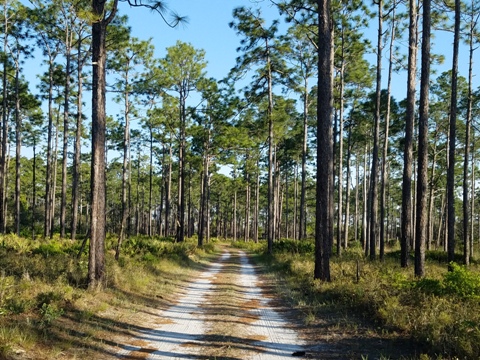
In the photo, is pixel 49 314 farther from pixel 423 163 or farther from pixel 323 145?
pixel 423 163

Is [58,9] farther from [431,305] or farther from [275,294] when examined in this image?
[431,305]

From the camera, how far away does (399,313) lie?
682cm

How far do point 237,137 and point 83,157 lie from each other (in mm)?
30068

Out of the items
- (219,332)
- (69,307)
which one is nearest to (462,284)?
(219,332)

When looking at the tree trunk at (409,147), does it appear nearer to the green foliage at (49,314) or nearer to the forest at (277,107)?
the forest at (277,107)

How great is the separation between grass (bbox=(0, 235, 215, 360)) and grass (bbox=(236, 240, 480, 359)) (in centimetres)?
347

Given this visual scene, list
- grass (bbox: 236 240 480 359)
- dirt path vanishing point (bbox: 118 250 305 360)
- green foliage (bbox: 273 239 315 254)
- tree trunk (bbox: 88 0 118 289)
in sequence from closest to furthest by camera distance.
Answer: grass (bbox: 236 240 480 359) < dirt path vanishing point (bbox: 118 250 305 360) < tree trunk (bbox: 88 0 118 289) < green foliage (bbox: 273 239 315 254)

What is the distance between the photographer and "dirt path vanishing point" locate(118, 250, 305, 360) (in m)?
→ 5.70

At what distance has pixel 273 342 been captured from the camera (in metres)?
6.36

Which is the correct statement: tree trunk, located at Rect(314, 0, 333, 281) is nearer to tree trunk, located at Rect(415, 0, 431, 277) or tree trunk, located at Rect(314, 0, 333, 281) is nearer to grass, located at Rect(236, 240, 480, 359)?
grass, located at Rect(236, 240, 480, 359)

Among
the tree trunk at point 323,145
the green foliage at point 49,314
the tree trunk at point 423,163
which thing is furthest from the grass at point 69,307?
the tree trunk at point 423,163

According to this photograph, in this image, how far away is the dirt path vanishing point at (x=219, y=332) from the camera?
570 centimetres

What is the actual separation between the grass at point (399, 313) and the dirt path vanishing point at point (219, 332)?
2.47 ft

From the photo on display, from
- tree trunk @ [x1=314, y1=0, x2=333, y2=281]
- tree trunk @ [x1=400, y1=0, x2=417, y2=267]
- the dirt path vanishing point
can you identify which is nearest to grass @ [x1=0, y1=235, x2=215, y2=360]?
the dirt path vanishing point
